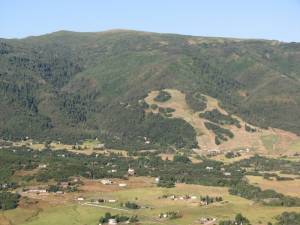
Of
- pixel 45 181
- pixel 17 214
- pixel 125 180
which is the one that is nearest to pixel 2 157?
pixel 45 181

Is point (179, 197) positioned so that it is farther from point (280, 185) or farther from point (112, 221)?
point (280, 185)

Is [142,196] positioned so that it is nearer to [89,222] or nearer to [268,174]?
[89,222]

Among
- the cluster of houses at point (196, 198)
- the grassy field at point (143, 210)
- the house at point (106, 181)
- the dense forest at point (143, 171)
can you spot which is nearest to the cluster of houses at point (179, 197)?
the cluster of houses at point (196, 198)

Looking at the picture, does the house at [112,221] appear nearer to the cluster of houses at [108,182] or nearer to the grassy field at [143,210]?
the grassy field at [143,210]

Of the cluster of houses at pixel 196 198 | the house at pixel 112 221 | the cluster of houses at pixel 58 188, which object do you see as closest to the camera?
the house at pixel 112 221

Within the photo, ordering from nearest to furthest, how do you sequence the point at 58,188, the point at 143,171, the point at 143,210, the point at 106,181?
the point at 143,210 → the point at 58,188 → the point at 106,181 → the point at 143,171

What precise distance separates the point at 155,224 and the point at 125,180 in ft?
154

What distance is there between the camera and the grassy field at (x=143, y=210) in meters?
124

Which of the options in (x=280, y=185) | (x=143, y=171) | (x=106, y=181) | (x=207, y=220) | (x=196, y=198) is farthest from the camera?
(x=143, y=171)

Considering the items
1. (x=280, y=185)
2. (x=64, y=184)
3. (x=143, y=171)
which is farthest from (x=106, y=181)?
(x=280, y=185)

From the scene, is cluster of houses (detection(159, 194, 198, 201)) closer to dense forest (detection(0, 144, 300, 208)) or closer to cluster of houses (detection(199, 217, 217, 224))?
dense forest (detection(0, 144, 300, 208))

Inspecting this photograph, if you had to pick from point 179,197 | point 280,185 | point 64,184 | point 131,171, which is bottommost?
point 131,171

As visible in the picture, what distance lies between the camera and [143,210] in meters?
132

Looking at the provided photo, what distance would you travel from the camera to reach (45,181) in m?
160
